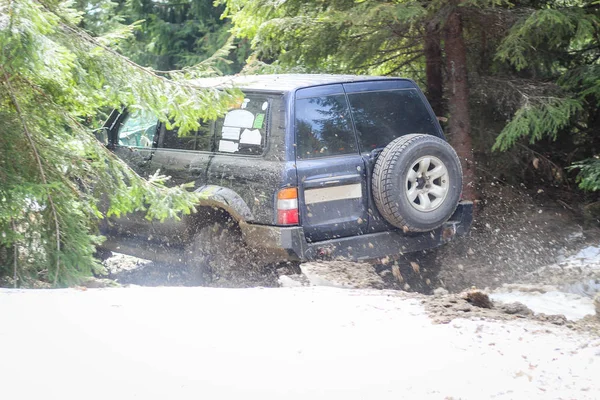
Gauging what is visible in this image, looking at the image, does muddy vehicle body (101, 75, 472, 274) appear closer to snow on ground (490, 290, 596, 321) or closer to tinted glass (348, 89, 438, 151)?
tinted glass (348, 89, 438, 151)

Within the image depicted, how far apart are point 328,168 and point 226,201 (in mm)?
945

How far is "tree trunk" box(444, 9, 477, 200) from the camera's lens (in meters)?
9.62

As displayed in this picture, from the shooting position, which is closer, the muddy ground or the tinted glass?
the muddy ground

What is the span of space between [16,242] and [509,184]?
629 centimetres

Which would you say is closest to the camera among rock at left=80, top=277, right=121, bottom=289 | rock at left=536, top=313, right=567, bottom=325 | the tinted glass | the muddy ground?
rock at left=536, top=313, right=567, bottom=325

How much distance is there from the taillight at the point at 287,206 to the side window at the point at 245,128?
1.61 ft

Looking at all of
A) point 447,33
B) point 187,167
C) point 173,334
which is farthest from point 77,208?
point 447,33

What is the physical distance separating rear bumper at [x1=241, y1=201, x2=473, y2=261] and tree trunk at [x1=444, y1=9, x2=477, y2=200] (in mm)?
2508

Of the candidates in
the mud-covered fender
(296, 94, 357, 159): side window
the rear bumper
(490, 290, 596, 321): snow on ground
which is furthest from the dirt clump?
the mud-covered fender

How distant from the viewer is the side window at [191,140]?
24.4ft

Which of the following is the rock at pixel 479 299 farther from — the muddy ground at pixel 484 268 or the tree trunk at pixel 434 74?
the tree trunk at pixel 434 74

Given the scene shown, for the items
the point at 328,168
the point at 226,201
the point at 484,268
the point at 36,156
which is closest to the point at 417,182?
the point at 328,168

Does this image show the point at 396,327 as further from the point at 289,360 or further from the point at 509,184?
the point at 509,184

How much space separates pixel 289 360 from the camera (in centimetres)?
429
